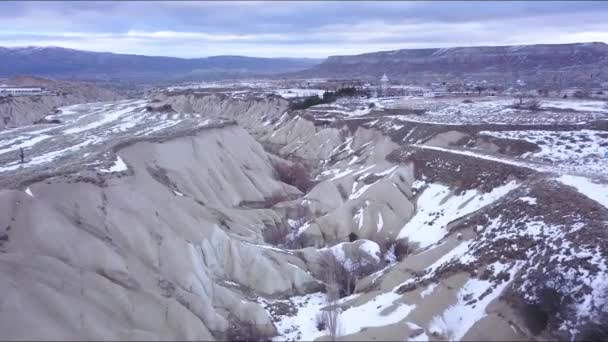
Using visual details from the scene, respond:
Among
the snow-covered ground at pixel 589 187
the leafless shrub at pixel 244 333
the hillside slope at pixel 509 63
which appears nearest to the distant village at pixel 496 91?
the hillside slope at pixel 509 63

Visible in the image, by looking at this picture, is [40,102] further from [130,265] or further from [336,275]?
[336,275]

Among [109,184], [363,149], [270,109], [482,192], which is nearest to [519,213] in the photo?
[482,192]

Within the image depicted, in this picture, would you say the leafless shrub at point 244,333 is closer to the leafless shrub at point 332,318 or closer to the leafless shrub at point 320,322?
the leafless shrub at point 320,322

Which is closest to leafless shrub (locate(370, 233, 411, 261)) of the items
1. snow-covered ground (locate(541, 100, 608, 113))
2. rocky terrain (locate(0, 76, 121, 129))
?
snow-covered ground (locate(541, 100, 608, 113))

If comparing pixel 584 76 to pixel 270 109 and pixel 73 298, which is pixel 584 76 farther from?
pixel 73 298

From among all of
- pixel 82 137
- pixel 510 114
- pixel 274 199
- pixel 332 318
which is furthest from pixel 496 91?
pixel 332 318
